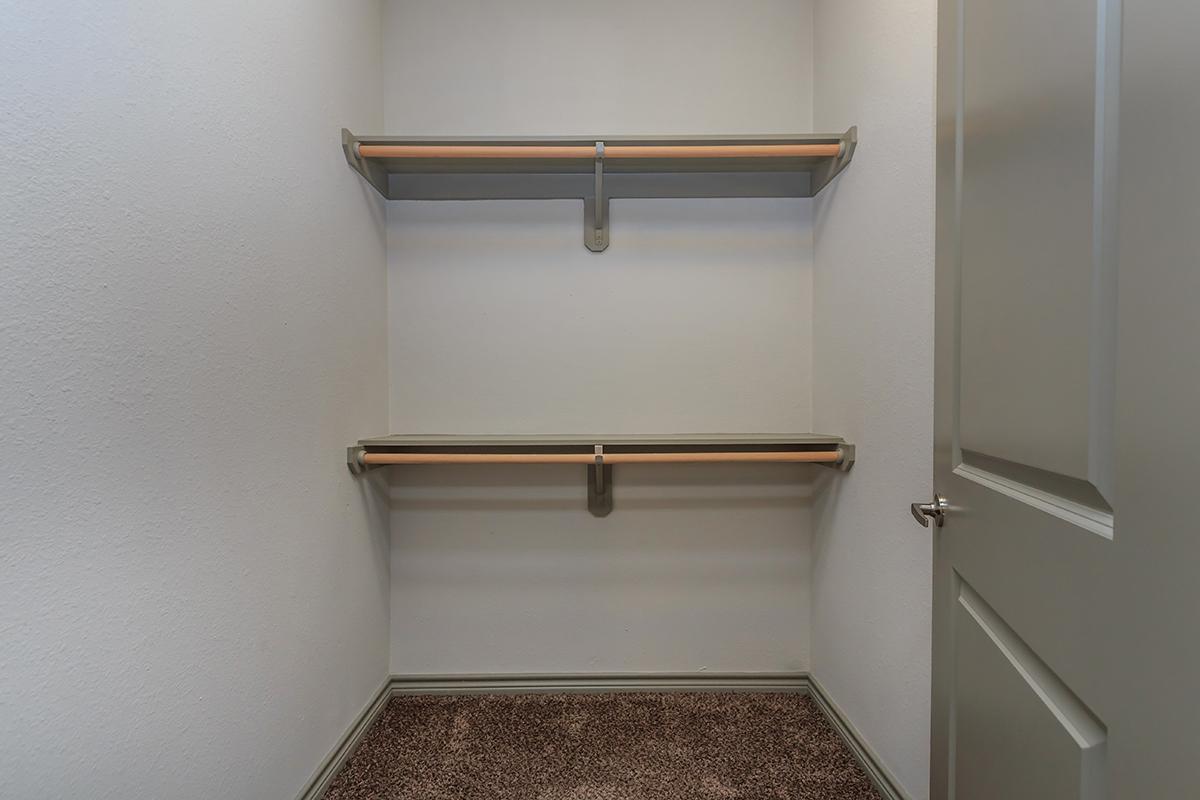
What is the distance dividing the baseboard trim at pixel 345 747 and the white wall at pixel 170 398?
1.5 inches

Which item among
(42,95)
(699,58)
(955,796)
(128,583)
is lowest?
(955,796)

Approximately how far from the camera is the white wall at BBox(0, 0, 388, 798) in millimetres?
643

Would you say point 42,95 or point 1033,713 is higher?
point 42,95

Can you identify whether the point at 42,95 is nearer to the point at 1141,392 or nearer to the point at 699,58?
the point at 1141,392

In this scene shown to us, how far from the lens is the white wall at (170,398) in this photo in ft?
2.11

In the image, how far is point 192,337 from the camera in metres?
0.89

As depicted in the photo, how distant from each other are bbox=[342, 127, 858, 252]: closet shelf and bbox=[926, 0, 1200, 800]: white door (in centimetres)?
65

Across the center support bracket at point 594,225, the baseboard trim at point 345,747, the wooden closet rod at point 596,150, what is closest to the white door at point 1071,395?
the wooden closet rod at point 596,150

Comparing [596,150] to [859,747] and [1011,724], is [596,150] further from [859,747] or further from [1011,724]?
[859,747]

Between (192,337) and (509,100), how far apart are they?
126 centimetres

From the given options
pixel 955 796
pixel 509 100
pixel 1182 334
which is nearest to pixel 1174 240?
pixel 1182 334

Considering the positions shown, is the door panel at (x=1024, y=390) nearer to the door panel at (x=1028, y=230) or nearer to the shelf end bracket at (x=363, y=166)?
the door panel at (x=1028, y=230)

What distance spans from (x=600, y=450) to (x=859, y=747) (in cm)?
104

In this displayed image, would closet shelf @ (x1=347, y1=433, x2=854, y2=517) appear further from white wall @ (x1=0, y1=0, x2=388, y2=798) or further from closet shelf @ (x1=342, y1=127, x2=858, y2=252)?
closet shelf @ (x1=342, y1=127, x2=858, y2=252)
